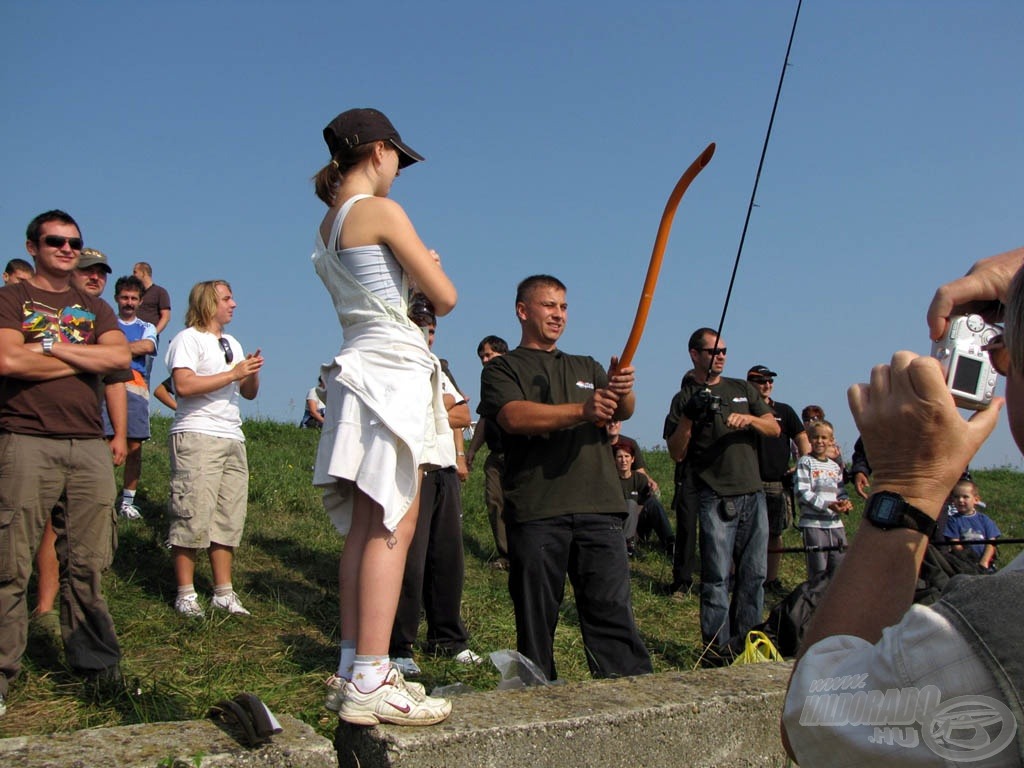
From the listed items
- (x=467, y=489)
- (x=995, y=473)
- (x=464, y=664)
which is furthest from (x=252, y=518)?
(x=995, y=473)

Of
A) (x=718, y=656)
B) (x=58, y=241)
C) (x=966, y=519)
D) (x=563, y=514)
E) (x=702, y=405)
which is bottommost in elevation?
(x=718, y=656)

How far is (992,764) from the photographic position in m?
1.15

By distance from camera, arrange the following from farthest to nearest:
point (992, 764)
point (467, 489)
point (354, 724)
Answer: point (467, 489)
point (354, 724)
point (992, 764)

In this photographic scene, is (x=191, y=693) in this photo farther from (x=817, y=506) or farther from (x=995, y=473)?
(x=995, y=473)

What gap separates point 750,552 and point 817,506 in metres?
2.21

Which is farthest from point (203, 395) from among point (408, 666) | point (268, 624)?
point (408, 666)

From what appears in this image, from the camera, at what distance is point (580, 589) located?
4.66 meters

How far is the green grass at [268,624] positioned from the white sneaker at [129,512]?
0.33 feet

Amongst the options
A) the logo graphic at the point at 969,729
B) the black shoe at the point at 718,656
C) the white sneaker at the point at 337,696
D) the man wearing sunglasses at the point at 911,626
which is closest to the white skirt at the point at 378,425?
the white sneaker at the point at 337,696

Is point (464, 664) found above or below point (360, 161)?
below

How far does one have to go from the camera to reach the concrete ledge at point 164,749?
224cm

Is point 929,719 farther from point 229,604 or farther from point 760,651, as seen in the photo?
point 229,604

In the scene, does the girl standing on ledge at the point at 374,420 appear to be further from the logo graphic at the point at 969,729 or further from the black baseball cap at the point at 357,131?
the logo graphic at the point at 969,729

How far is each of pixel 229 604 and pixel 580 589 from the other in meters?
2.42
